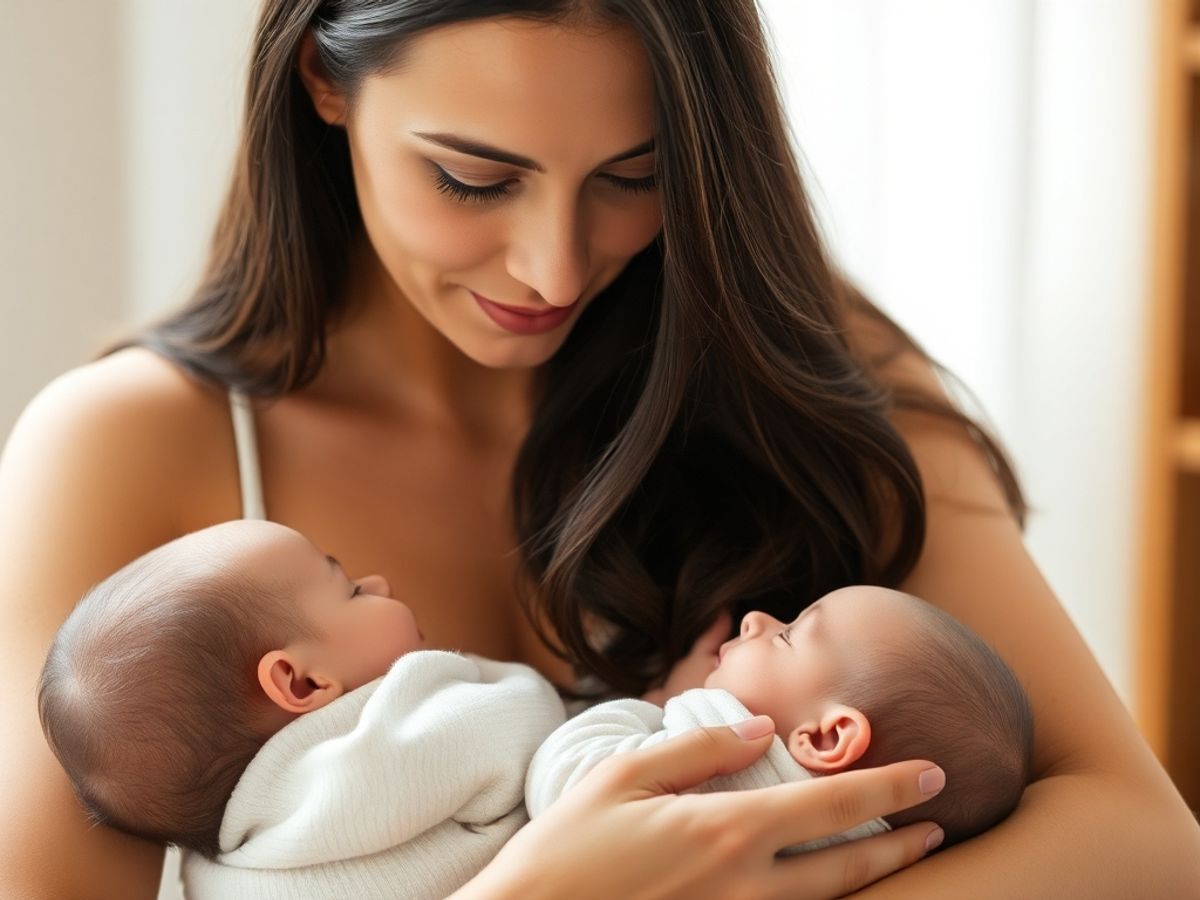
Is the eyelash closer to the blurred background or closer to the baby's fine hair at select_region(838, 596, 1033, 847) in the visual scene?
the baby's fine hair at select_region(838, 596, 1033, 847)

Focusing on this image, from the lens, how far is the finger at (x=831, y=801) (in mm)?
1209

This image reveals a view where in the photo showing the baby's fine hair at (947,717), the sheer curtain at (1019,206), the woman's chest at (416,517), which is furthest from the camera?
the sheer curtain at (1019,206)

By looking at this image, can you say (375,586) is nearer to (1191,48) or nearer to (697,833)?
(697,833)

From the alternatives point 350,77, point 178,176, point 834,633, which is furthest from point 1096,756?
point 178,176

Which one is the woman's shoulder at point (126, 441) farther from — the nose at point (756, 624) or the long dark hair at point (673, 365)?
the nose at point (756, 624)

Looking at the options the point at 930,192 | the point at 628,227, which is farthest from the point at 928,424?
the point at 930,192

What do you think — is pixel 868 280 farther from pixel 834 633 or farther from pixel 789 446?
pixel 834 633

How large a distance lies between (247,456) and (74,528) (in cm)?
26

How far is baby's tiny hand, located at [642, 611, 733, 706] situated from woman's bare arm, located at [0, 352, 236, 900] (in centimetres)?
57

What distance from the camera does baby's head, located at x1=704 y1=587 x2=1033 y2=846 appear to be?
4.20 ft

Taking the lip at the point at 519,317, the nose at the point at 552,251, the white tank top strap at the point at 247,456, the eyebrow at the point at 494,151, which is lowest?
the white tank top strap at the point at 247,456

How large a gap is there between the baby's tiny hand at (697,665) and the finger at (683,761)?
0.32 metres

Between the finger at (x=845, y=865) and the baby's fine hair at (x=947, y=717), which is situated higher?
the baby's fine hair at (x=947, y=717)

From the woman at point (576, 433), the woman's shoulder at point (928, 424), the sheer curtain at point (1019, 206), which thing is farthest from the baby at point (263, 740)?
the sheer curtain at point (1019, 206)
